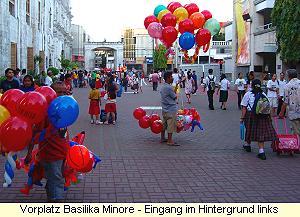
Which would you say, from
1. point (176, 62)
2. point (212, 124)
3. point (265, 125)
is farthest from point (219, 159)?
point (176, 62)

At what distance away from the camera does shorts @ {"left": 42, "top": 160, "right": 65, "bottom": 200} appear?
5.21 metres

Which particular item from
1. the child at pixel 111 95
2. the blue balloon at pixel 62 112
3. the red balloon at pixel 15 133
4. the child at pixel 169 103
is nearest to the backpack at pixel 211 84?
the child at pixel 111 95

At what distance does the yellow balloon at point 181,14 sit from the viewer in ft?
40.2

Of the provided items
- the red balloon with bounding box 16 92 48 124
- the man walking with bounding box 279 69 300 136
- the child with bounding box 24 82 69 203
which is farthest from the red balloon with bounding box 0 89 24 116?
the man walking with bounding box 279 69 300 136

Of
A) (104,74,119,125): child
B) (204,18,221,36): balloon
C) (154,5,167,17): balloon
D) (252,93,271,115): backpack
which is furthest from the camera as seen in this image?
(104,74,119,125): child

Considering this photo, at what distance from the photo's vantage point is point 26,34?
27.2 meters

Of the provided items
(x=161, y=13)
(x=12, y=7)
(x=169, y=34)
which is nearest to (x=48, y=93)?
(x=169, y=34)

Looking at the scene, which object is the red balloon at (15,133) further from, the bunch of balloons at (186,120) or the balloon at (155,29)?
the balloon at (155,29)

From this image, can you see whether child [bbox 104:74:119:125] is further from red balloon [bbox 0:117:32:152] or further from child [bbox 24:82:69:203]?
red balloon [bbox 0:117:32:152]

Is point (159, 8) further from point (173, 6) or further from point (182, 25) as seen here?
point (182, 25)

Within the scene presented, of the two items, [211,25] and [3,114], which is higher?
[211,25]

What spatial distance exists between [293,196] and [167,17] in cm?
709

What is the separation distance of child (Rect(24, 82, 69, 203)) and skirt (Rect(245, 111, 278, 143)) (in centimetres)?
453

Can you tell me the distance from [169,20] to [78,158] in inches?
292
